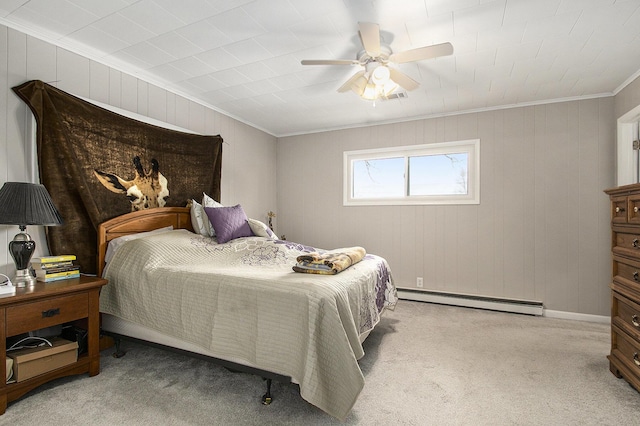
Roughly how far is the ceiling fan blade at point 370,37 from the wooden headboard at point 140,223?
7.83 ft

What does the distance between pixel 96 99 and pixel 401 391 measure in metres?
3.31

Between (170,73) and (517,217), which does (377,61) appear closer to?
(170,73)

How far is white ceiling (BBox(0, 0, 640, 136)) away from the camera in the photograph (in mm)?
2004

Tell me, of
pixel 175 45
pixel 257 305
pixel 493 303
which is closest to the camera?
pixel 257 305

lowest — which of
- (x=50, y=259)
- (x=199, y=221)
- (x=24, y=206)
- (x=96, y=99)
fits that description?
(x=50, y=259)

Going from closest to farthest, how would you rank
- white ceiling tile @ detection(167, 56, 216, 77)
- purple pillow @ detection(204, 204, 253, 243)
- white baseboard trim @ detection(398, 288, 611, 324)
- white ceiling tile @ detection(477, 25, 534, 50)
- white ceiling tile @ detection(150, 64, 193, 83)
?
white ceiling tile @ detection(477, 25, 534, 50) → white ceiling tile @ detection(167, 56, 216, 77) → white ceiling tile @ detection(150, 64, 193, 83) → purple pillow @ detection(204, 204, 253, 243) → white baseboard trim @ detection(398, 288, 611, 324)

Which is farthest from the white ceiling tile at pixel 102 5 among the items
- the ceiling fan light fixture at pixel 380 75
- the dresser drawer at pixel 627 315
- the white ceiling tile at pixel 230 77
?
the dresser drawer at pixel 627 315

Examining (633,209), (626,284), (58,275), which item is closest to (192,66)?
(58,275)

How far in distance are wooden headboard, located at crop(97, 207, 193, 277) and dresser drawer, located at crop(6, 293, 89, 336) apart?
530 millimetres

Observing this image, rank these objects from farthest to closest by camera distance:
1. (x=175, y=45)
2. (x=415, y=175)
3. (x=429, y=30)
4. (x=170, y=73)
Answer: (x=415, y=175)
(x=170, y=73)
(x=175, y=45)
(x=429, y=30)

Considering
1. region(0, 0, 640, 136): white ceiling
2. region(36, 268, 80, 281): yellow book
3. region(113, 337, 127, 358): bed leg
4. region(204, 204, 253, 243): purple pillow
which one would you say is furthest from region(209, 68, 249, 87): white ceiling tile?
region(113, 337, 127, 358): bed leg

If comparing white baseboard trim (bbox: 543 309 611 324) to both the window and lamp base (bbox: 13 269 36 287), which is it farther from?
lamp base (bbox: 13 269 36 287)

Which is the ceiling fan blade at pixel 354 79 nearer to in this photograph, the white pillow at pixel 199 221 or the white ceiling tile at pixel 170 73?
the white ceiling tile at pixel 170 73

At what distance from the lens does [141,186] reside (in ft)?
9.81
